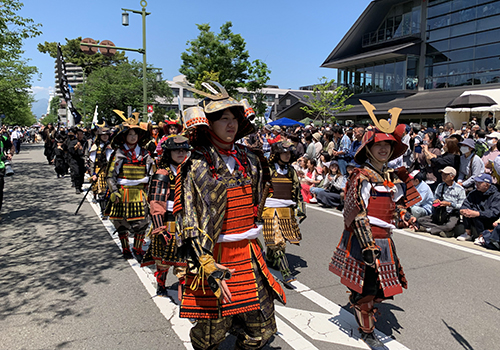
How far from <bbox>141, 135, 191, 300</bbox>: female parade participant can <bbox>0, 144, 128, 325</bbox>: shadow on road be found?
95cm

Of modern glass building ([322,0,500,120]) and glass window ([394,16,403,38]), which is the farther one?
glass window ([394,16,403,38])

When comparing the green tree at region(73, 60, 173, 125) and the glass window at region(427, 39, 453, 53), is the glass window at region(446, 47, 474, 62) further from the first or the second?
the green tree at region(73, 60, 173, 125)

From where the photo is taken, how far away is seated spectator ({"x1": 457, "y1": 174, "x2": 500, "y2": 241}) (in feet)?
23.8

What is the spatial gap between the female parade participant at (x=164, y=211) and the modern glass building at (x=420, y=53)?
2134cm

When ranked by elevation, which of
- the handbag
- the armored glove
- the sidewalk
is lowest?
the sidewalk

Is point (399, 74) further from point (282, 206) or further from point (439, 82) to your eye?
point (282, 206)

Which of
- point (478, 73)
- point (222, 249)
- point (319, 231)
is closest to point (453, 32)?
point (478, 73)

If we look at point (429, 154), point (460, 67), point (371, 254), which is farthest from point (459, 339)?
point (460, 67)

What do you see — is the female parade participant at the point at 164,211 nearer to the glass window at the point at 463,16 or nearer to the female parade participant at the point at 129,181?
the female parade participant at the point at 129,181

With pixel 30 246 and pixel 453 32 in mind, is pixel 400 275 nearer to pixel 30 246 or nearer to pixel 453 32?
pixel 30 246

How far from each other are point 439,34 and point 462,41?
196cm

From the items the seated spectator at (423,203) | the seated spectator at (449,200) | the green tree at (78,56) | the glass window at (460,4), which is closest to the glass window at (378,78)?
the glass window at (460,4)

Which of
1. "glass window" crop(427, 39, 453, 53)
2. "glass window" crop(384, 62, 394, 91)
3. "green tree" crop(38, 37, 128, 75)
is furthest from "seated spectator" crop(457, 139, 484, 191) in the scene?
"green tree" crop(38, 37, 128, 75)

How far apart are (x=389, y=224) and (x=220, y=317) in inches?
77.1
